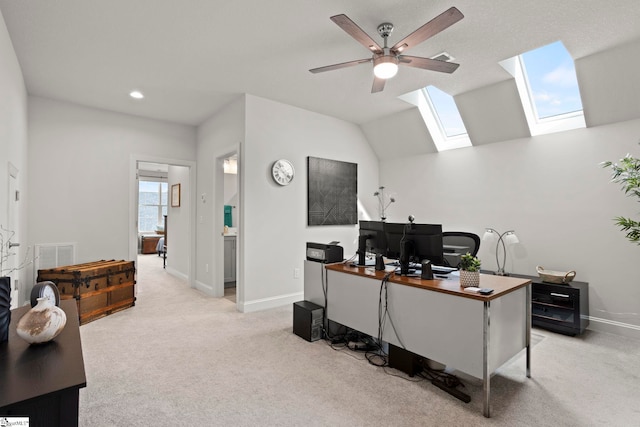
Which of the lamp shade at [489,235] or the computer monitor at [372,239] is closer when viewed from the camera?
the computer monitor at [372,239]

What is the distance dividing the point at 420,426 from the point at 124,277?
3.93 metres

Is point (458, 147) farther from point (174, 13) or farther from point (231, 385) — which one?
point (231, 385)

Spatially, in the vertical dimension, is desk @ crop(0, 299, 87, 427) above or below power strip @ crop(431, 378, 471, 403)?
above

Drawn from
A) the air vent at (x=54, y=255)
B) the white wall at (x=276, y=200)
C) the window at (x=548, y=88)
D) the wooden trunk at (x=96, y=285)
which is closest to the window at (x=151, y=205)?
the air vent at (x=54, y=255)

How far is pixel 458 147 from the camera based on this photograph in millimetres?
4809

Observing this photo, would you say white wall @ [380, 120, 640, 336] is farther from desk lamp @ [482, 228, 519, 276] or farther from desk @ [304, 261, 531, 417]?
desk @ [304, 261, 531, 417]

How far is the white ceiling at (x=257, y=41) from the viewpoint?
2.41 m

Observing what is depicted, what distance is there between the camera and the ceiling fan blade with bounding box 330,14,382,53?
205 centimetres

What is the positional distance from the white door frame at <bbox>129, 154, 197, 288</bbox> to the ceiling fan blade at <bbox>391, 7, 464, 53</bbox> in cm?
404

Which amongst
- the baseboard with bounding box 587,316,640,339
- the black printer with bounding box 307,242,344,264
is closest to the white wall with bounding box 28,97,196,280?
the black printer with bounding box 307,242,344,264

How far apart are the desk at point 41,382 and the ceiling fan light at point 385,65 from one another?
2608mm

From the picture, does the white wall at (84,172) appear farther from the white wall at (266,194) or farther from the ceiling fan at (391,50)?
the ceiling fan at (391,50)

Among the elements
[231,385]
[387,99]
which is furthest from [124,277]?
[387,99]

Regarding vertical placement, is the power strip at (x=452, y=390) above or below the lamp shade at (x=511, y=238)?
below
